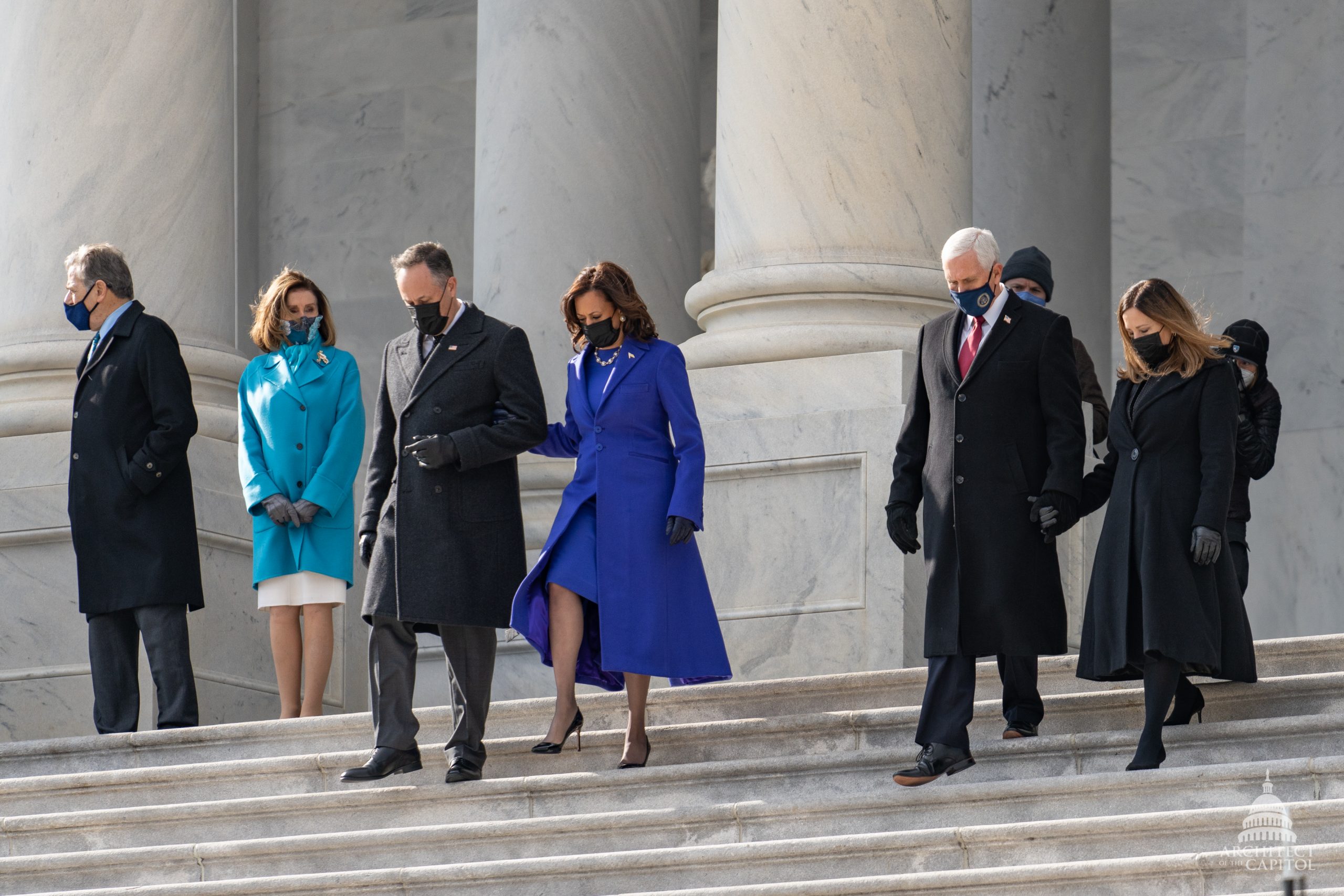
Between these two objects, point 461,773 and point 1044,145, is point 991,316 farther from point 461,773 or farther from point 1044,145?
point 1044,145

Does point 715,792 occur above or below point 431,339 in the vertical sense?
below

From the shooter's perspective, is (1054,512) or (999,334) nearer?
(1054,512)

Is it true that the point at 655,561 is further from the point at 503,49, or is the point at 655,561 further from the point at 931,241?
the point at 503,49

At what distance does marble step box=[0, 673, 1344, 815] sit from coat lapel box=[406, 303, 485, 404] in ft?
5.03

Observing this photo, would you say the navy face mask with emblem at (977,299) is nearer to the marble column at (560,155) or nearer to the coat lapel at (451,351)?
the coat lapel at (451,351)

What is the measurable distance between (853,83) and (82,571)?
15.4 feet

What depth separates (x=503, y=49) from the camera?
1538 centimetres

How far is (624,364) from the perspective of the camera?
10117mm

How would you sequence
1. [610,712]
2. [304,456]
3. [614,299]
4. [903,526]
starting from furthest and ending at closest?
[304,456] < [610,712] < [614,299] < [903,526]

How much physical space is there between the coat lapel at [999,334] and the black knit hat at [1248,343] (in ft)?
6.11

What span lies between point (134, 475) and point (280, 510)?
2.40 ft

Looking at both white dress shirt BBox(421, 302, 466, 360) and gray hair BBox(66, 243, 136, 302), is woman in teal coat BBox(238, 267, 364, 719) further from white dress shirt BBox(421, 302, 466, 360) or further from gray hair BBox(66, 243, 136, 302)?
white dress shirt BBox(421, 302, 466, 360)

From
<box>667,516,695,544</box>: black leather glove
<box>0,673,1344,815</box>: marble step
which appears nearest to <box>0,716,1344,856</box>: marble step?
<box>0,673,1344,815</box>: marble step

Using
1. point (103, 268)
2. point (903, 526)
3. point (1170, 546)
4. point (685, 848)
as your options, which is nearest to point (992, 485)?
point (903, 526)
